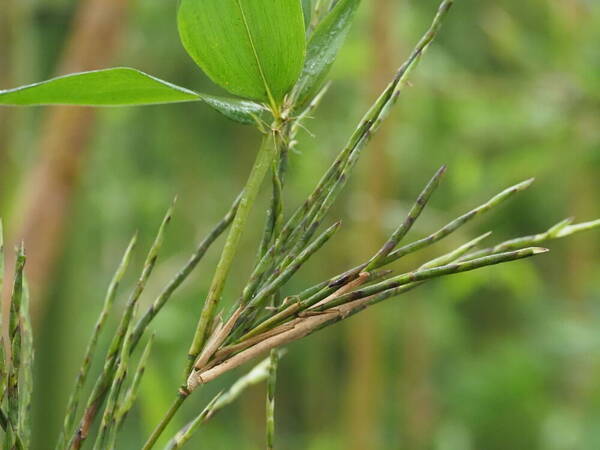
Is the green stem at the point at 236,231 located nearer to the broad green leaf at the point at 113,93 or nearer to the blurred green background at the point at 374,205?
Answer: the broad green leaf at the point at 113,93

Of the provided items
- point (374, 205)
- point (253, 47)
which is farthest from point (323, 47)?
point (374, 205)

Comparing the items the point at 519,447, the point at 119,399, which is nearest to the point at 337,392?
the point at 519,447

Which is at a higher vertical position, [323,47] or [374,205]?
[374,205]

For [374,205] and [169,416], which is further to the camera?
[374,205]

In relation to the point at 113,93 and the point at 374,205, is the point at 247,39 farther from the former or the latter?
the point at 374,205

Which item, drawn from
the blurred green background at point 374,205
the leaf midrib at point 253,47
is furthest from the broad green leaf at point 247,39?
the blurred green background at point 374,205
